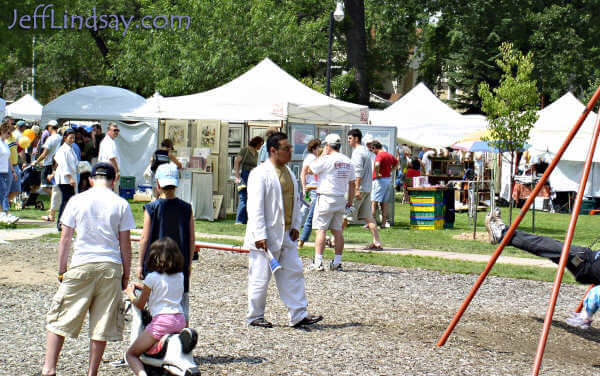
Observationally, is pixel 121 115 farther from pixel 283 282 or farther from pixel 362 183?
pixel 283 282

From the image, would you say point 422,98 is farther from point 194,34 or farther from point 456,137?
point 194,34

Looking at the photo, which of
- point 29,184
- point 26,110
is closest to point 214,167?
point 29,184

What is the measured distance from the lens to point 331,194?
11289 millimetres

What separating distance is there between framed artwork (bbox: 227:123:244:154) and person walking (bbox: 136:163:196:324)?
44.1 feet

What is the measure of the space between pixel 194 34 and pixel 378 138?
706 inches

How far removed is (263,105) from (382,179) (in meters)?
3.37

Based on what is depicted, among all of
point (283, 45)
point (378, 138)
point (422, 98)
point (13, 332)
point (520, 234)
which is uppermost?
point (283, 45)

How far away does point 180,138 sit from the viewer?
20.7 m

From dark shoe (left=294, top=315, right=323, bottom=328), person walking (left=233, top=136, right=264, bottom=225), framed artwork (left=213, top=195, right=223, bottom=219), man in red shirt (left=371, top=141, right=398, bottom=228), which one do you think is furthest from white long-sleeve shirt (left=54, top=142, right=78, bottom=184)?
dark shoe (left=294, top=315, right=323, bottom=328)

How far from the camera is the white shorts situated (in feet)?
37.0

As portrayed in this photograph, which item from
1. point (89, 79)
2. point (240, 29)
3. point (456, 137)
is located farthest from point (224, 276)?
point (89, 79)

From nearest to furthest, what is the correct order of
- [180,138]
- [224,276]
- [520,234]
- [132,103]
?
[520,234] < [224,276] < [180,138] < [132,103]

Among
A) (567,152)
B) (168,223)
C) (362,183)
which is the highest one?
(567,152)

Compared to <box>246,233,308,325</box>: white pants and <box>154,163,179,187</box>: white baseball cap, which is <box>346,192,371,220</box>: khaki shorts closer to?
<box>246,233,308,325</box>: white pants
